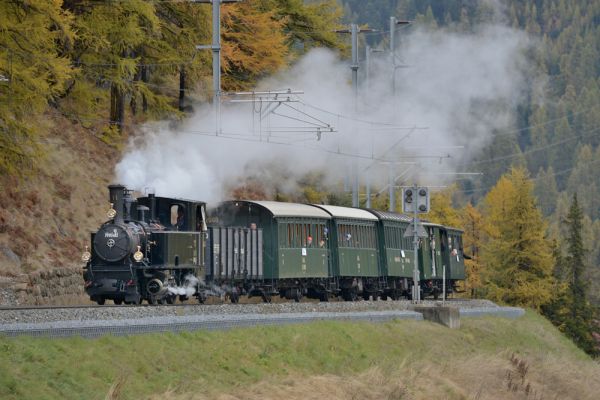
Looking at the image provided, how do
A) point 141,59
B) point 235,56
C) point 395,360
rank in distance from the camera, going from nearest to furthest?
1. point 395,360
2. point 141,59
3. point 235,56

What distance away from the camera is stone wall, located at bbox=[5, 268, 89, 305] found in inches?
1283

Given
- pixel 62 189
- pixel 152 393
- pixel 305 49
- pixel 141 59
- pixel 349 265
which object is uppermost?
pixel 305 49

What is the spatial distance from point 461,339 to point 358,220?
33.8 feet

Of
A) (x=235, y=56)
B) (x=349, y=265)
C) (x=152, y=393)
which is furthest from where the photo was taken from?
(x=235, y=56)

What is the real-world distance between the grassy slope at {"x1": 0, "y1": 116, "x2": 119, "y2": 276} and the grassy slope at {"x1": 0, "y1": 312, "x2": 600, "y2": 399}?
1145 centimetres

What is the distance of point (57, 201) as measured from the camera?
39344 mm

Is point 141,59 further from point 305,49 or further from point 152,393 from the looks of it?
point 152,393

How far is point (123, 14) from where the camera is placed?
41.9 m

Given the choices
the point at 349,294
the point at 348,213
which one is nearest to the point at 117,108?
the point at 348,213

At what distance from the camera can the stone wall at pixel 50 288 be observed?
1283 inches

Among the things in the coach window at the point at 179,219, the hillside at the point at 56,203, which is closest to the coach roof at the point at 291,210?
the coach window at the point at 179,219

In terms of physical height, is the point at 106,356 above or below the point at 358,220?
below

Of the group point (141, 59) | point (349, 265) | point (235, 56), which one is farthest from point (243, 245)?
point (235, 56)

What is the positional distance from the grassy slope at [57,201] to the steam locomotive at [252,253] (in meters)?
4.92
